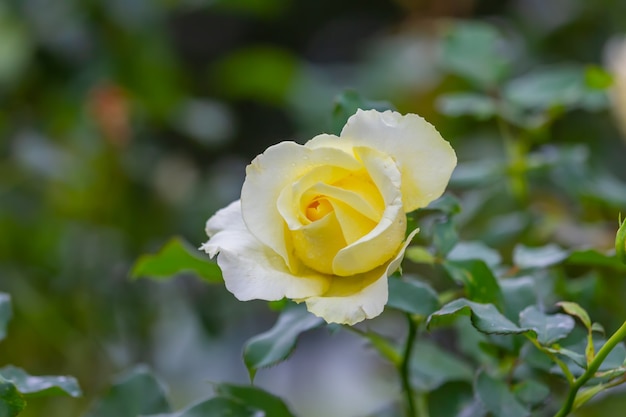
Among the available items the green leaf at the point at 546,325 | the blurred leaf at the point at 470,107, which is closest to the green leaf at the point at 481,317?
the green leaf at the point at 546,325

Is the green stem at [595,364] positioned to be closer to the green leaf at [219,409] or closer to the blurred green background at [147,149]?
the green leaf at [219,409]

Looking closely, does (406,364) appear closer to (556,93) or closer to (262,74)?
(556,93)

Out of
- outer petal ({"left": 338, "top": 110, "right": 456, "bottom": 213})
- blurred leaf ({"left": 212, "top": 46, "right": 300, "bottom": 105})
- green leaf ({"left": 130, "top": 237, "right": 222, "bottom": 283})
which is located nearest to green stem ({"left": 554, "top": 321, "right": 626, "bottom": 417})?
outer petal ({"left": 338, "top": 110, "right": 456, "bottom": 213})

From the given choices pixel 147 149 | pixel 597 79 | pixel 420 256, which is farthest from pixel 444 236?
pixel 147 149

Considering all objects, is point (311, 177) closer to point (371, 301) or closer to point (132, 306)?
point (371, 301)

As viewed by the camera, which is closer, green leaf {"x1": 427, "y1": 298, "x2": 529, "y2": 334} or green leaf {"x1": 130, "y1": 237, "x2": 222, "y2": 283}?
green leaf {"x1": 427, "y1": 298, "x2": 529, "y2": 334}

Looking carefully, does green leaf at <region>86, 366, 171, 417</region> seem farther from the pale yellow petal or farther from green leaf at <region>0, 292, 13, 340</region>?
the pale yellow petal
